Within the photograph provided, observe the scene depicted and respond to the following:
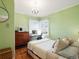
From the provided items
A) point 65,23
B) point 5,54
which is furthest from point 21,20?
point 5,54

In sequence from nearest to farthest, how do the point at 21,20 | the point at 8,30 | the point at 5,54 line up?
the point at 5,54 < the point at 8,30 < the point at 21,20

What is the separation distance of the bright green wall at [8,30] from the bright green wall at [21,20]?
324 centimetres

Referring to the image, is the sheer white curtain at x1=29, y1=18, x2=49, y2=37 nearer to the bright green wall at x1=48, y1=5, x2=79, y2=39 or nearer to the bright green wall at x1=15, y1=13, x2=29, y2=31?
the bright green wall at x1=15, y1=13, x2=29, y2=31

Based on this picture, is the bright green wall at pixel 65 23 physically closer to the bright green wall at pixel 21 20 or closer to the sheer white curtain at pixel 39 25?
the sheer white curtain at pixel 39 25

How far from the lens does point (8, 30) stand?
1.52m

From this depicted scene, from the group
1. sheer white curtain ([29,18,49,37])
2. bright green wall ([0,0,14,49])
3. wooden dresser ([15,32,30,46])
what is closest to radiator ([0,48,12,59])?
bright green wall ([0,0,14,49])

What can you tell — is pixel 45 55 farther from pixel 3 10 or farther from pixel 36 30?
pixel 36 30

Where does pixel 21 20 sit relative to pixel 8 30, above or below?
above

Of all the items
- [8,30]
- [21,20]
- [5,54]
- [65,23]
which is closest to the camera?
[5,54]

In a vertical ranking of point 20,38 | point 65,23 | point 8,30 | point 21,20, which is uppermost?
point 21,20

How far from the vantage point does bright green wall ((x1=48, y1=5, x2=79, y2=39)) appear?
3160 millimetres

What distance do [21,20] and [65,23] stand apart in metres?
3.06

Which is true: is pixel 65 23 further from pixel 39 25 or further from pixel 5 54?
pixel 5 54

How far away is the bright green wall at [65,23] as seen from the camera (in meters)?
3.16
